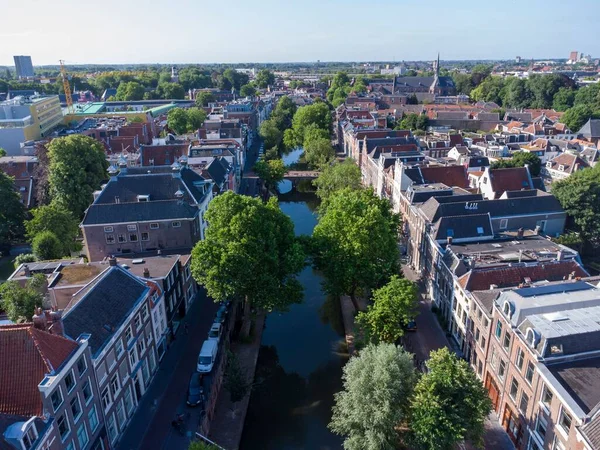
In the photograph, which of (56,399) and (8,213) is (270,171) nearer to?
(8,213)

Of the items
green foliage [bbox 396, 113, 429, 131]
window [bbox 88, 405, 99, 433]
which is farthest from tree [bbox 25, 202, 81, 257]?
green foliage [bbox 396, 113, 429, 131]

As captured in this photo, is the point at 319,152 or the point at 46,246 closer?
the point at 46,246

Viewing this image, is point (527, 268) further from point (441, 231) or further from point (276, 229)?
point (276, 229)

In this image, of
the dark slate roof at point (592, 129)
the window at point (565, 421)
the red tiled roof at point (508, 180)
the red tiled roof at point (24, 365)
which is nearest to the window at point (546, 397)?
the window at point (565, 421)

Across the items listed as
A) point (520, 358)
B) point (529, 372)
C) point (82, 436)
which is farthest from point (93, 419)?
point (520, 358)

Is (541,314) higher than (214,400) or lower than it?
higher

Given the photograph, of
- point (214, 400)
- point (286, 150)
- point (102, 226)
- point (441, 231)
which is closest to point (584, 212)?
point (441, 231)
